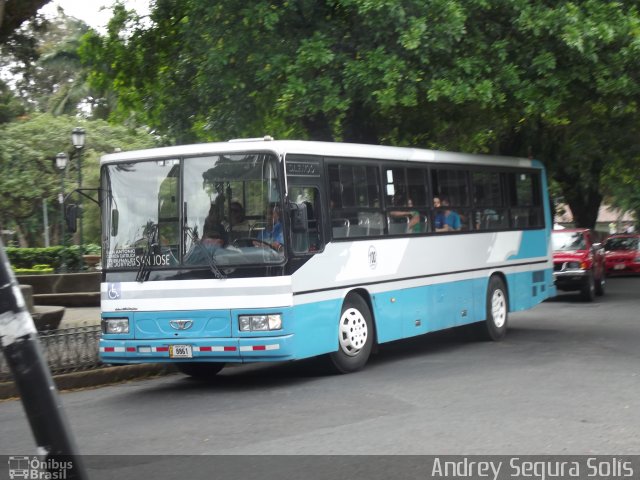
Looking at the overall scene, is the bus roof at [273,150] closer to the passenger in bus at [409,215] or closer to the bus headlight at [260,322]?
the passenger in bus at [409,215]

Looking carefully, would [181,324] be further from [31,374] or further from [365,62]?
[31,374]

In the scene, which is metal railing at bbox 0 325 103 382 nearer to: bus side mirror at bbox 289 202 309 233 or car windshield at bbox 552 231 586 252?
bus side mirror at bbox 289 202 309 233

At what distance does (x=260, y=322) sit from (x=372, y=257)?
2428 millimetres

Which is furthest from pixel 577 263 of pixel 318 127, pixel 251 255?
pixel 251 255

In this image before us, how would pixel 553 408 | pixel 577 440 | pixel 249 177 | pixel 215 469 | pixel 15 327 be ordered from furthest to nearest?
pixel 249 177
pixel 553 408
pixel 577 440
pixel 215 469
pixel 15 327

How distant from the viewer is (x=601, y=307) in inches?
893

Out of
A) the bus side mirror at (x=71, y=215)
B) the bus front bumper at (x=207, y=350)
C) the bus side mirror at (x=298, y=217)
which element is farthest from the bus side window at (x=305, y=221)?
the bus side mirror at (x=71, y=215)

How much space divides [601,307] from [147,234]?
46.0ft

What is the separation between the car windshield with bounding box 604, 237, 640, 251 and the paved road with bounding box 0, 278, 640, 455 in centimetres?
2260

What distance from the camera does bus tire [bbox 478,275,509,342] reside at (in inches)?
632

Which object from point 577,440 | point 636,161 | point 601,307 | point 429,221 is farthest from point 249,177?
point 636,161

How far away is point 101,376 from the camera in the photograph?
12.5 m

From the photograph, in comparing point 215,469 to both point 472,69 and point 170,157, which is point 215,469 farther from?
point 472,69

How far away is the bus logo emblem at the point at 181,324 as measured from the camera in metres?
11.1
